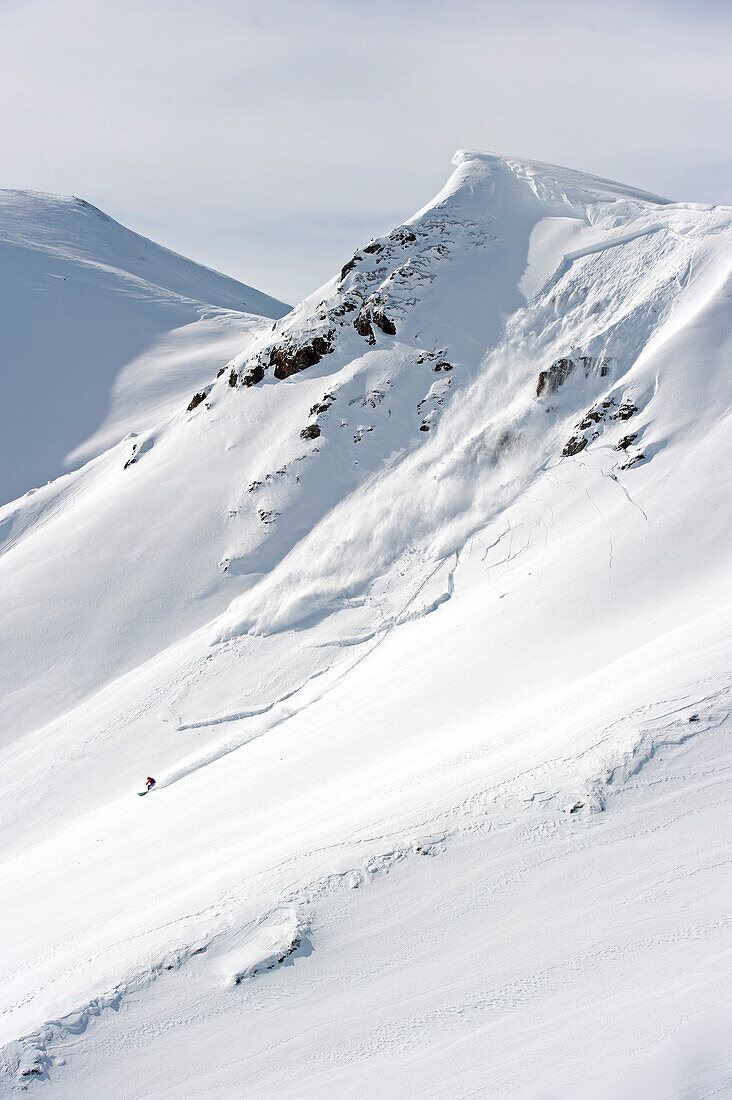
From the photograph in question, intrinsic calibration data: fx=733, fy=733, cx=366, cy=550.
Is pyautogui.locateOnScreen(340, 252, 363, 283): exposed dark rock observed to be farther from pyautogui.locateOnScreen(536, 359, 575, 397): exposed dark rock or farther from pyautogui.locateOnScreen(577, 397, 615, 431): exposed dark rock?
pyautogui.locateOnScreen(577, 397, 615, 431): exposed dark rock

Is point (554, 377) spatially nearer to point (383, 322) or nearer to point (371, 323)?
point (383, 322)

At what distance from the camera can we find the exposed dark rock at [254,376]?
33.8 m

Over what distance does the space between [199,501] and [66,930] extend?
1898 cm

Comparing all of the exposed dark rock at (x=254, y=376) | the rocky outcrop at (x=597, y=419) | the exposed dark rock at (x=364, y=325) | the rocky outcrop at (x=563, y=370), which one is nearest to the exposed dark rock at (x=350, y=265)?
the exposed dark rock at (x=364, y=325)

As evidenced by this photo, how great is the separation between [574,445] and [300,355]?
48.0 ft

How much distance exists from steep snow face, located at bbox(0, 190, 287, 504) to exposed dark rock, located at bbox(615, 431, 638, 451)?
32.3 meters

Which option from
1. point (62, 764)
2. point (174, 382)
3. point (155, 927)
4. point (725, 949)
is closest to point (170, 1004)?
point (155, 927)

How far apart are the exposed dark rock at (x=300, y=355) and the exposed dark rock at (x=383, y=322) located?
204 centimetres

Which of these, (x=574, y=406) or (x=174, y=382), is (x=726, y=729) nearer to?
(x=574, y=406)

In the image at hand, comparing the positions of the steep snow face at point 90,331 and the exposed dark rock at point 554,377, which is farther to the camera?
the steep snow face at point 90,331

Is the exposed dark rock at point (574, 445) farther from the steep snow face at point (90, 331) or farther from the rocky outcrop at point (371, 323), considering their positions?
the steep snow face at point (90, 331)

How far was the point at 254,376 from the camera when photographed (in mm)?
33906

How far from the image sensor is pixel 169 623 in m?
26.8

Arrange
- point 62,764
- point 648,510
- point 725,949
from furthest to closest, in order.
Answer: point 62,764, point 648,510, point 725,949
